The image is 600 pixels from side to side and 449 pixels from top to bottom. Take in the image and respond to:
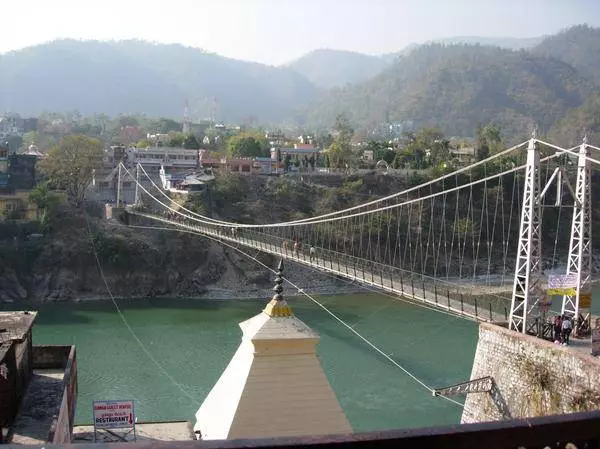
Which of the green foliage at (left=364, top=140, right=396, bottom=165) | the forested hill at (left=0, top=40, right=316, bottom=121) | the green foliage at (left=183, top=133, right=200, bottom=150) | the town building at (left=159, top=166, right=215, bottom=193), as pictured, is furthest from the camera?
the forested hill at (left=0, top=40, right=316, bottom=121)

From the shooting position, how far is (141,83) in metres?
132

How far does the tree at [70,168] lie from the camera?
83.1ft

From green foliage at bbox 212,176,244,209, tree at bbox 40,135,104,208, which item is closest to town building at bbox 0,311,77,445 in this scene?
tree at bbox 40,135,104,208

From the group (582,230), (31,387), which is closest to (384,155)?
(582,230)

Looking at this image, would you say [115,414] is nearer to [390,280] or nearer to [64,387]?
[64,387]

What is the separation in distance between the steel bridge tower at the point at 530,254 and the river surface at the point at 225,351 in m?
2.68

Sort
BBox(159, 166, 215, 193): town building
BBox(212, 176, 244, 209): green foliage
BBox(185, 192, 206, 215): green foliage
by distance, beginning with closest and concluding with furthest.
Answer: BBox(185, 192, 206, 215): green foliage → BBox(159, 166, 215, 193): town building → BBox(212, 176, 244, 209): green foliage

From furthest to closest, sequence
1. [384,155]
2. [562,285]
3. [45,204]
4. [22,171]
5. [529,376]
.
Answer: [384,155] < [22,171] < [45,204] < [562,285] < [529,376]

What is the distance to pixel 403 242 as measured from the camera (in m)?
27.8

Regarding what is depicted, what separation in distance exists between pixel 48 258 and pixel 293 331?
18.6 metres

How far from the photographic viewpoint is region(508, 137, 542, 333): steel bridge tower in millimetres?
8805

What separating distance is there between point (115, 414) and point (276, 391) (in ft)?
7.80

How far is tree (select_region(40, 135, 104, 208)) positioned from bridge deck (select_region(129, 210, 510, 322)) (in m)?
2.80

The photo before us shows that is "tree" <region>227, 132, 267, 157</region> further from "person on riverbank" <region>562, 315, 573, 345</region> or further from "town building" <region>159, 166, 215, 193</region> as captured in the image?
"person on riverbank" <region>562, 315, 573, 345</region>
